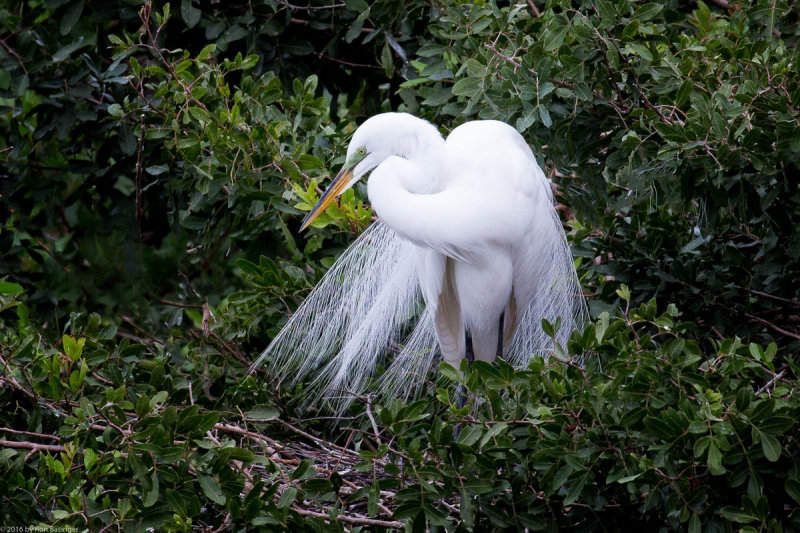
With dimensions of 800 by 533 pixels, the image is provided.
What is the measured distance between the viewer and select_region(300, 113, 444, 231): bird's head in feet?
7.79

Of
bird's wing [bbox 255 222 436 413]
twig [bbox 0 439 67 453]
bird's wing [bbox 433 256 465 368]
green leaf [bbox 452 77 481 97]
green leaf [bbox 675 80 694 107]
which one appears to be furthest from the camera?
bird's wing [bbox 433 256 465 368]

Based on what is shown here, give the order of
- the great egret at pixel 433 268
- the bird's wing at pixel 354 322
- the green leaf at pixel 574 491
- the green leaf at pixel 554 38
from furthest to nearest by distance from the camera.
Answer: the bird's wing at pixel 354 322, the great egret at pixel 433 268, the green leaf at pixel 554 38, the green leaf at pixel 574 491

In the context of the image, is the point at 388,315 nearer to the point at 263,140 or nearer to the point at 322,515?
the point at 263,140

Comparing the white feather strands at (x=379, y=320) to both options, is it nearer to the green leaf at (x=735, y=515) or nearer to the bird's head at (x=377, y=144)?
the bird's head at (x=377, y=144)

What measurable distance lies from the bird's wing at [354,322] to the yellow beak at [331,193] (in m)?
0.24

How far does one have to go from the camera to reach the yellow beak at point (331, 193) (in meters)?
2.38

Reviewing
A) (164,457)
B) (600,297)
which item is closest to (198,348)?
(164,457)

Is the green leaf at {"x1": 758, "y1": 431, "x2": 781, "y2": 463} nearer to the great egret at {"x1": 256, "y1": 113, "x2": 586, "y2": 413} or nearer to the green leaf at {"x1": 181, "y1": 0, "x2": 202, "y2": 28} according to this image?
the great egret at {"x1": 256, "y1": 113, "x2": 586, "y2": 413}

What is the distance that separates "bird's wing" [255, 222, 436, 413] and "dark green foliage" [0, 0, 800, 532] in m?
0.09

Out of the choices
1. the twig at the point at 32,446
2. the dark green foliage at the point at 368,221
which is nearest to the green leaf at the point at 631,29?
the dark green foliage at the point at 368,221

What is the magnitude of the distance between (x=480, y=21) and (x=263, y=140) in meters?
0.71

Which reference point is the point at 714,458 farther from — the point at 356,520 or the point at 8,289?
the point at 8,289

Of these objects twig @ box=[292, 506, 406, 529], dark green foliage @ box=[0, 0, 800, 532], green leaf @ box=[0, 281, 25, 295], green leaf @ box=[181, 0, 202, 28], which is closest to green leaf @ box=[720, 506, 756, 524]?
dark green foliage @ box=[0, 0, 800, 532]

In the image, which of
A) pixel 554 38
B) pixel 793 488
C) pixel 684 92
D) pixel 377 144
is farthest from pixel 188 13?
pixel 793 488
